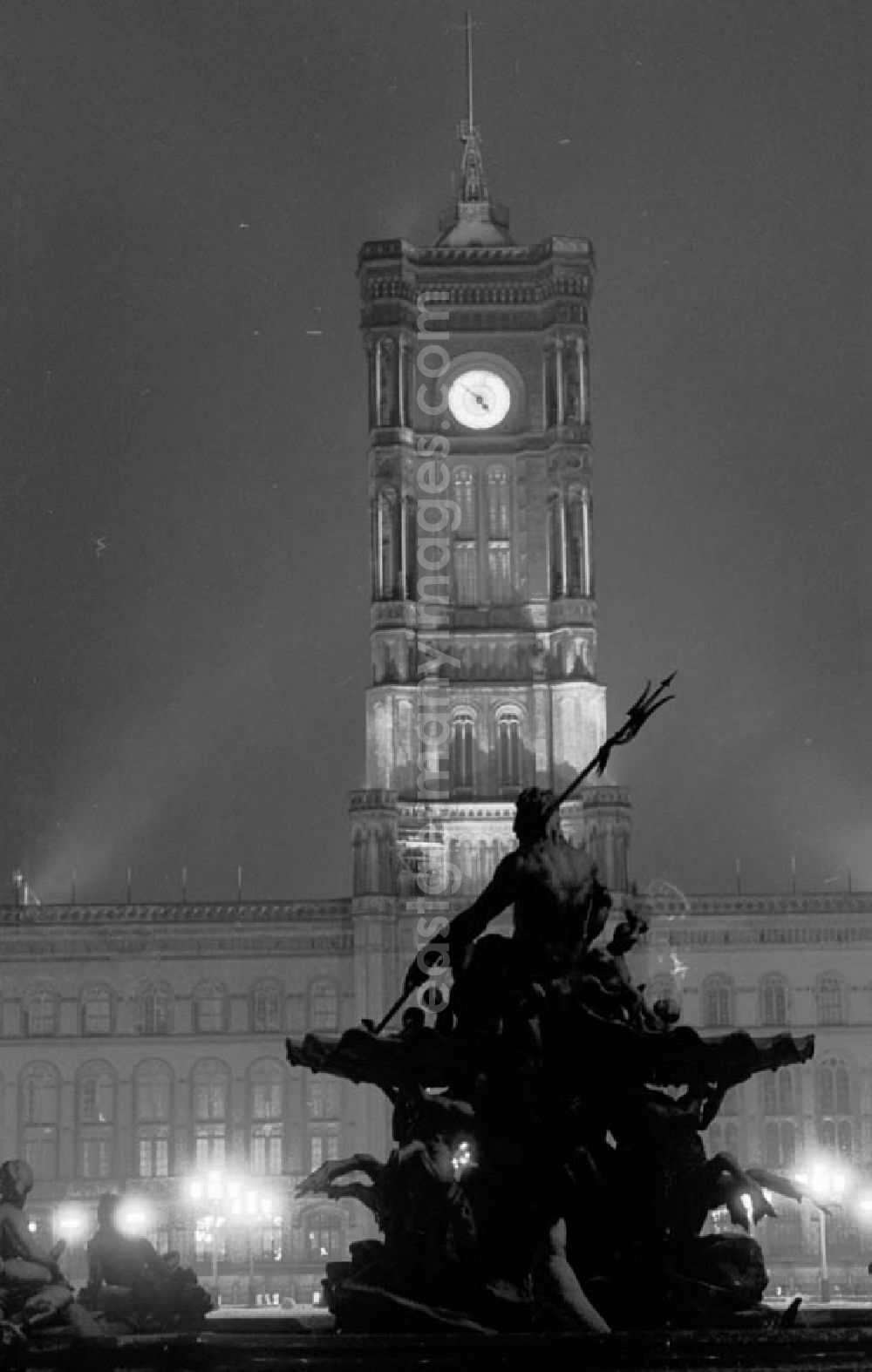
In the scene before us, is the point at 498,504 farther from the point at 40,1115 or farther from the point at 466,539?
the point at 40,1115

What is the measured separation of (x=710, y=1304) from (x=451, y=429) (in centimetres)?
8258

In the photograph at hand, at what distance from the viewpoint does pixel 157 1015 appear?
314 ft

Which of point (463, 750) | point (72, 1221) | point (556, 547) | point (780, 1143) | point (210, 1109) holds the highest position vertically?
point (556, 547)

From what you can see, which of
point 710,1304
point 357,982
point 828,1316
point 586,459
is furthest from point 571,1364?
point 586,459

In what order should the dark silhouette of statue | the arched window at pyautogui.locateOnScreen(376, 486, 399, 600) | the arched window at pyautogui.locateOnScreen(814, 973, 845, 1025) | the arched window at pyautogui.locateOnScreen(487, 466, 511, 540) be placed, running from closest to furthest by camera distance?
the dark silhouette of statue < the arched window at pyautogui.locateOnScreen(814, 973, 845, 1025) < the arched window at pyautogui.locateOnScreen(376, 486, 399, 600) < the arched window at pyautogui.locateOnScreen(487, 466, 511, 540)

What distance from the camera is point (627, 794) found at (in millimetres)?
96062

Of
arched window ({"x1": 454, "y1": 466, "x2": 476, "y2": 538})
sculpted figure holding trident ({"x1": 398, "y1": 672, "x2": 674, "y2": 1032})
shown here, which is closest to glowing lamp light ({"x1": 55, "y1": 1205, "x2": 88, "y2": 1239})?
arched window ({"x1": 454, "y1": 466, "x2": 476, "y2": 538})

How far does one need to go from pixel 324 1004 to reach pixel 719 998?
13344 millimetres

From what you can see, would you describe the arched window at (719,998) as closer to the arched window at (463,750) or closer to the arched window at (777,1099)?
the arched window at (777,1099)

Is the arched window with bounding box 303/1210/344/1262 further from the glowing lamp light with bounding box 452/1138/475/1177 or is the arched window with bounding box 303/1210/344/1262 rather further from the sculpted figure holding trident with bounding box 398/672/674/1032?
the sculpted figure holding trident with bounding box 398/672/674/1032

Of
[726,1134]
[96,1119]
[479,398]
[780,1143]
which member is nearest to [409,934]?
[96,1119]

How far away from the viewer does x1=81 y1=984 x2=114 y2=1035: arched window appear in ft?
313

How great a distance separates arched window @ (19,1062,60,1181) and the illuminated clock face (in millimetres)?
27496

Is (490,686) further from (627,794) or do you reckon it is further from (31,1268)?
(31,1268)
